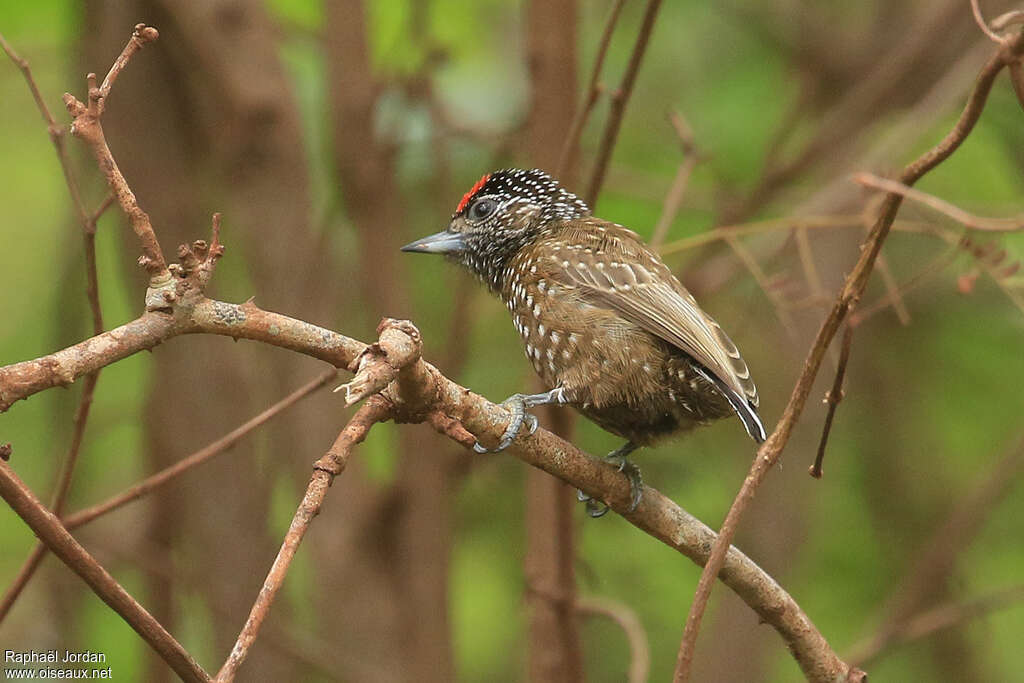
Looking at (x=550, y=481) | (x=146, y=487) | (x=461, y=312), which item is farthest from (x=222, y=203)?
(x=146, y=487)

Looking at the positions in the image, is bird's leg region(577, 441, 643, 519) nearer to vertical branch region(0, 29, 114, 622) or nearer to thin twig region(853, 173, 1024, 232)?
thin twig region(853, 173, 1024, 232)

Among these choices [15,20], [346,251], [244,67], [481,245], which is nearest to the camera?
[481,245]

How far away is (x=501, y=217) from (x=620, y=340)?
91 cm

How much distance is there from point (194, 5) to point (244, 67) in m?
0.32

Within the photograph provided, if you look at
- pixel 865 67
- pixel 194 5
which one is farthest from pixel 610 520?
pixel 194 5

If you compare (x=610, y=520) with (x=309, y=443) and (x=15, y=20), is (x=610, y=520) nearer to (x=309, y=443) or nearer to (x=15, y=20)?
(x=309, y=443)

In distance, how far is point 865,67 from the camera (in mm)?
6688

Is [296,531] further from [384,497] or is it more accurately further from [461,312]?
[384,497]

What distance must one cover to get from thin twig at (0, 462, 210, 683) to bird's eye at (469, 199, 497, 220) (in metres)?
2.67

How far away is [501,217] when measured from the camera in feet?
14.6

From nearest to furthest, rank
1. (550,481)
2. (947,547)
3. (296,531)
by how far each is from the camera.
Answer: (296,531) < (550,481) < (947,547)

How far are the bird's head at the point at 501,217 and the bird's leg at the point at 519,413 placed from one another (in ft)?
2.57

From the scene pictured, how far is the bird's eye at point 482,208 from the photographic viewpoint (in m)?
4.48

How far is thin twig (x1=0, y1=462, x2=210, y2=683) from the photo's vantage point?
1.96m
